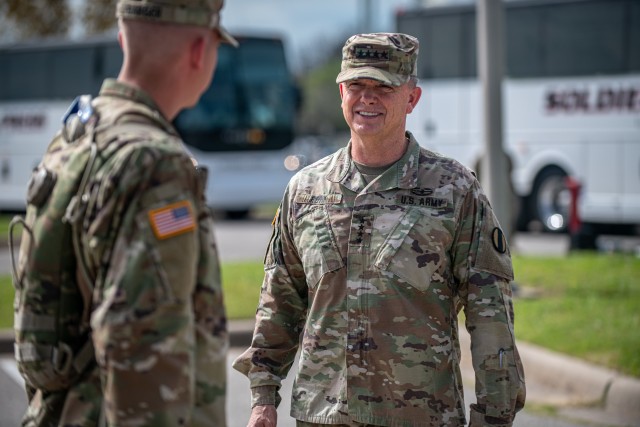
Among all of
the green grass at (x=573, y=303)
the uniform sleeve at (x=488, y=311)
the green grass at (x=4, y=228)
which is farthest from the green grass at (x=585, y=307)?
the green grass at (x=4, y=228)

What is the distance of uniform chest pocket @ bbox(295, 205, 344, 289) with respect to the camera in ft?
11.6

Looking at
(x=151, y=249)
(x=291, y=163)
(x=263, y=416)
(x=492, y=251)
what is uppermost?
(x=151, y=249)

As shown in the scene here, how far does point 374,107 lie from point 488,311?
75 centimetres

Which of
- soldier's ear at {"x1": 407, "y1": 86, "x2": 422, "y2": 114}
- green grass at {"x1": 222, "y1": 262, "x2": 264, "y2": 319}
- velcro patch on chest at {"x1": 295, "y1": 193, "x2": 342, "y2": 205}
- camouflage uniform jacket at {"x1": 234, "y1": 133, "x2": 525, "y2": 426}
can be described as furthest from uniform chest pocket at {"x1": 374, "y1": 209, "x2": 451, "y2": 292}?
green grass at {"x1": 222, "y1": 262, "x2": 264, "y2": 319}

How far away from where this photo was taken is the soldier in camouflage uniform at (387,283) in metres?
3.46

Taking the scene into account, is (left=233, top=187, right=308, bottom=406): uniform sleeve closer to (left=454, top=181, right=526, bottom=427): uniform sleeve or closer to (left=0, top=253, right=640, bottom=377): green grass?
(left=454, top=181, right=526, bottom=427): uniform sleeve

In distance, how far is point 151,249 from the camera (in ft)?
7.63

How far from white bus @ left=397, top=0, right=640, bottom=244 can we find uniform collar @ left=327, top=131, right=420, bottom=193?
45.6 ft

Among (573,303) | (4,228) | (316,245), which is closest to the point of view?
(316,245)

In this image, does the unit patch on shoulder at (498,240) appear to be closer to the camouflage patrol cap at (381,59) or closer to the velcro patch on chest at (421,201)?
the velcro patch on chest at (421,201)

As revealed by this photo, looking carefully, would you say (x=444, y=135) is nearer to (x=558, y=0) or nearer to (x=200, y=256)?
(x=558, y=0)

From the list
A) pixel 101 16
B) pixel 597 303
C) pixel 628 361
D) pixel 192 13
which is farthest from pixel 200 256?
pixel 101 16

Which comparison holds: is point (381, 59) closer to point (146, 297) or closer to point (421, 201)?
point (421, 201)

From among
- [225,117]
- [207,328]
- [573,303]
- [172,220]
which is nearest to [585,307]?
[573,303]
